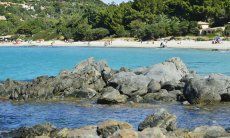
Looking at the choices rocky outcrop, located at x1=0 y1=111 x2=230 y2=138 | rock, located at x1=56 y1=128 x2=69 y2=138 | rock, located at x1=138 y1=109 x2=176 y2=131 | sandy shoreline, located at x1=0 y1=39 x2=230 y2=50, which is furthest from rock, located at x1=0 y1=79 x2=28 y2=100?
sandy shoreline, located at x1=0 y1=39 x2=230 y2=50

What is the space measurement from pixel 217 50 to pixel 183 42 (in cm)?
1149

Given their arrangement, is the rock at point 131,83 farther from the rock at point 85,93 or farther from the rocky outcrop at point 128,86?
the rock at point 85,93

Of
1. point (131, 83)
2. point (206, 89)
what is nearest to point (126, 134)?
point (206, 89)

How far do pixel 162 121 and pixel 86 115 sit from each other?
21.5 ft

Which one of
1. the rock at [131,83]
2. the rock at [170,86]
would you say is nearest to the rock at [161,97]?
the rock at [131,83]

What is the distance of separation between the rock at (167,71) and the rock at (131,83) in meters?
1.41

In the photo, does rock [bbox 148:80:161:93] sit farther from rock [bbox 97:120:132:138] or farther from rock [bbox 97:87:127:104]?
rock [bbox 97:120:132:138]

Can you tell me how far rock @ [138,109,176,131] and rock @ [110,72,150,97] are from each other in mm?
9776

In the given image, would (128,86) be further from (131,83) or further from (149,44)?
(149,44)

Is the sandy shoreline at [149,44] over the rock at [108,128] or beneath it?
beneath

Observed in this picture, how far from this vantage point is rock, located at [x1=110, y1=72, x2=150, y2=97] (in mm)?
27359

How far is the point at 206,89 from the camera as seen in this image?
25234 mm

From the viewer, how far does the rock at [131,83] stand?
2736 cm

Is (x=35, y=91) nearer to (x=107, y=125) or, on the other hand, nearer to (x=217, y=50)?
(x=107, y=125)
